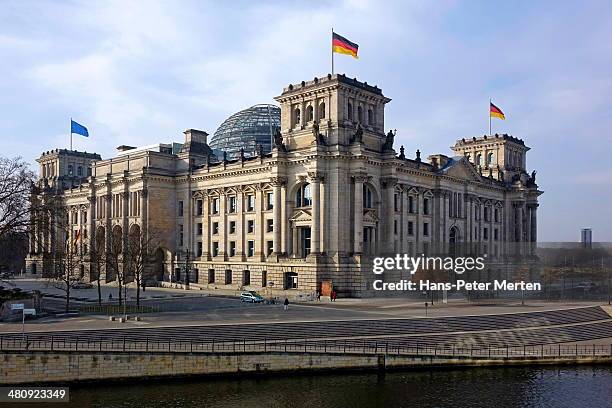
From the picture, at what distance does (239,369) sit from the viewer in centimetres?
4406

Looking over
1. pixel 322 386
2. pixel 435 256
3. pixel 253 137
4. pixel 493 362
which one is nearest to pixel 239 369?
pixel 322 386

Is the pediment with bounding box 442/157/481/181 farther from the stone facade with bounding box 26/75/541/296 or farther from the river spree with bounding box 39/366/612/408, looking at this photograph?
the river spree with bounding box 39/366/612/408

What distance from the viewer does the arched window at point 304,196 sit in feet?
287

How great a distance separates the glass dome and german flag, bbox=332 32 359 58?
145 ft

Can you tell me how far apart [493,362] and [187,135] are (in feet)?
253

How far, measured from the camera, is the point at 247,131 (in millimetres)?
131250

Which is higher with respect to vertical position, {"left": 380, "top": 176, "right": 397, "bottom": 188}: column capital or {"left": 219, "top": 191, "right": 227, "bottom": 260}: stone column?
{"left": 380, "top": 176, "right": 397, "bottom": 188}: column capital

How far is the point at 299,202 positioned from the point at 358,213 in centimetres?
931

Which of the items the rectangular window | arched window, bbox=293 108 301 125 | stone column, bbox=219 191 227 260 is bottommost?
stone column, bbox=219 191 227 260

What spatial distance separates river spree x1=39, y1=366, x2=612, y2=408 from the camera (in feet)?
127

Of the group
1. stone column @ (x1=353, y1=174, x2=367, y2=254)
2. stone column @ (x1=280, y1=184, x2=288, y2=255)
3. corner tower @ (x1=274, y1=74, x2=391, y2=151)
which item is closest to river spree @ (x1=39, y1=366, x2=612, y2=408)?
stone column @ (x1=353, y1=174, x2=367, y2=254)

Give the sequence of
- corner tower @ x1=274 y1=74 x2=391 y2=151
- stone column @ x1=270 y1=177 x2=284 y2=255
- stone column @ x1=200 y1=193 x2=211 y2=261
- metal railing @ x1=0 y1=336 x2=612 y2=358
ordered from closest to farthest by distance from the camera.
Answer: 1. metal railing @ x1=0 y1=336 x2=612 y2=358
2. corner tower @ x1=274 y1=74 x2=391 y2=151
3. stone column @ x1=270 y1=177 x2=284 y2=255
4. stone column @ x1=200 y1=193 x2=211 y2=261

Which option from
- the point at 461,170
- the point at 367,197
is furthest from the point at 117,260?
the point at 461,170

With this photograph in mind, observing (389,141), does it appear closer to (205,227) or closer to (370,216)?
(370,216)
